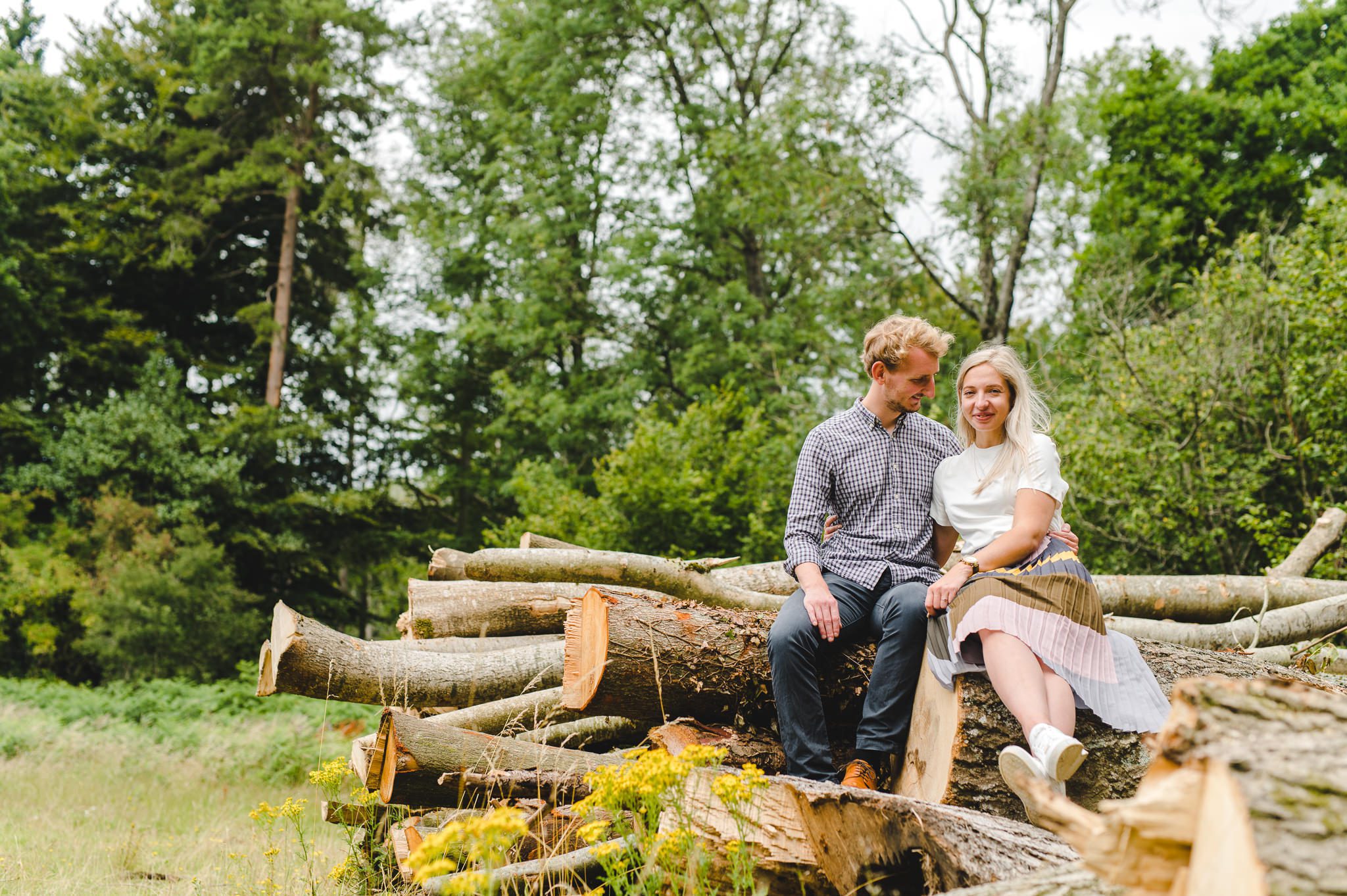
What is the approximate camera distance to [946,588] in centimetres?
359

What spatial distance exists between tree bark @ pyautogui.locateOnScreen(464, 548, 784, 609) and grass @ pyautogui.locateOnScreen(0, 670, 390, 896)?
1.67 meters

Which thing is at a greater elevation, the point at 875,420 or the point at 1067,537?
the point at 875,420

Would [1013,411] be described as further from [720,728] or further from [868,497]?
[720,728]

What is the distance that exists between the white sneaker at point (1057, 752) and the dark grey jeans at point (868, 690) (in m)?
0.77

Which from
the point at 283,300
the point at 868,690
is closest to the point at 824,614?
the point at 868,690

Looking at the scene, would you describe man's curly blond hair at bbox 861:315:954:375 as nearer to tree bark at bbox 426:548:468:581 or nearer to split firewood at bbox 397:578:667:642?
split firewood at bbox 397:578:667:642

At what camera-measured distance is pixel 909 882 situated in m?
2.79

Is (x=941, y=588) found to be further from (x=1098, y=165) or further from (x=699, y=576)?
(x=1098, y=165)

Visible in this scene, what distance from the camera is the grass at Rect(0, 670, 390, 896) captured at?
455 cm

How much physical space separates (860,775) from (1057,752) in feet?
3.03

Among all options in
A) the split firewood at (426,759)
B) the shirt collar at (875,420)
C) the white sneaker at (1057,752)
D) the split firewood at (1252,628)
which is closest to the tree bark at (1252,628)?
the split firewood at (1252,628)

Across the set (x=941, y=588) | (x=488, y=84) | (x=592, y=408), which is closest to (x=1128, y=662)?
(x=941, y=588)

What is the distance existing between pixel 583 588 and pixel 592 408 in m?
10.8

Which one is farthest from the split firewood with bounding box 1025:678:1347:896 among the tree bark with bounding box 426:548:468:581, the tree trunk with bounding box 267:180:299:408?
the tree trunk with bounding box 267:180:299:408
